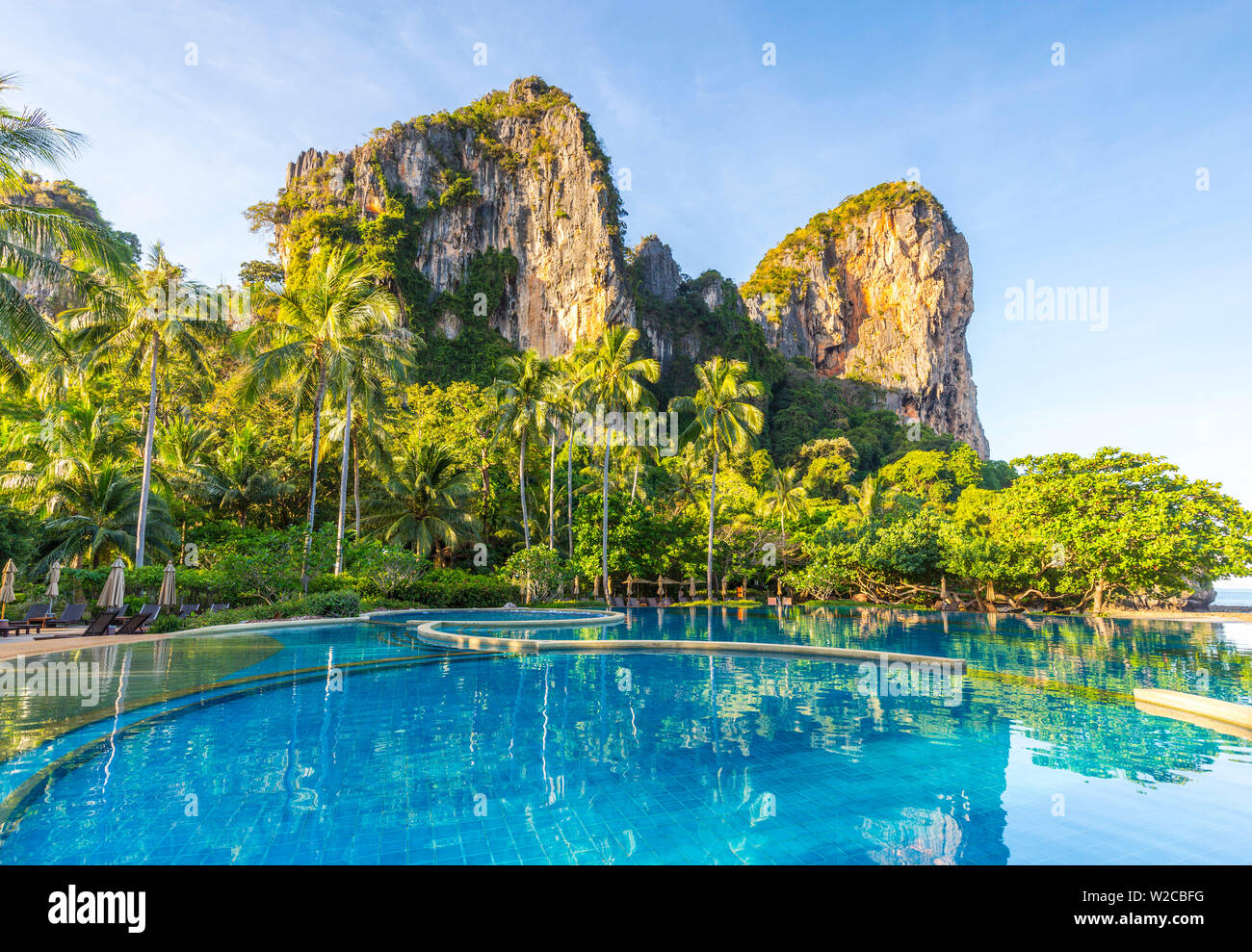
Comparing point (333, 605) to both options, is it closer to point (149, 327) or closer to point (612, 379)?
point (149, 327)

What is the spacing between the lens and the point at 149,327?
794 inches

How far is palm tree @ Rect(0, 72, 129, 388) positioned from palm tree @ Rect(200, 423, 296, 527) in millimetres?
15616

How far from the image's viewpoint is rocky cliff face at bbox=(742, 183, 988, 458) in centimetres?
9206

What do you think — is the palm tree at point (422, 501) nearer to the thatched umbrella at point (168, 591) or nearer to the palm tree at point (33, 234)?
the thatched umbrella at point (168, 591)

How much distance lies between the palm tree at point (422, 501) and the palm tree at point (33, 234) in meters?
15.7

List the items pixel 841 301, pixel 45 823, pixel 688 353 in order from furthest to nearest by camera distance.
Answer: pixel 841 301 < pixel 688 353 < pixel 45 823

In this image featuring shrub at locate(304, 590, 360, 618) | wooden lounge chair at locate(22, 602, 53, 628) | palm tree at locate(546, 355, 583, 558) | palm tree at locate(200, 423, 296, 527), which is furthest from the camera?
palm tree at locate(546, 355, 583, 558)

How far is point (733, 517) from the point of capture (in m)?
34.4

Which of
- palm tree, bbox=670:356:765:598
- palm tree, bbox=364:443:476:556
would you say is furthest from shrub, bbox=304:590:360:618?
palm tree, bbox=670:356:765:598

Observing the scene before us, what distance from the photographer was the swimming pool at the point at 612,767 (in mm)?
4184

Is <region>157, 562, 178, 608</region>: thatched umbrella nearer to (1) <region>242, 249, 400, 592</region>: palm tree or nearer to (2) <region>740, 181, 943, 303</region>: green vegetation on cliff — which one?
(1) <region>242, 249, 400, 592</region>: palm tree
